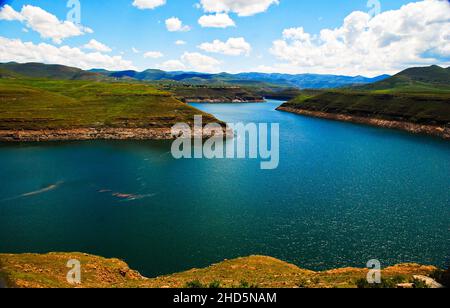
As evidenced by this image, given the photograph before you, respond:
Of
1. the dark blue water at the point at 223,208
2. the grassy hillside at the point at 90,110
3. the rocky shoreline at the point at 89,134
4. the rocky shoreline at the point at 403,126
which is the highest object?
the grassy hillside at the point at 90,110

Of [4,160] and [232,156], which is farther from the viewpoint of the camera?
[232,156]

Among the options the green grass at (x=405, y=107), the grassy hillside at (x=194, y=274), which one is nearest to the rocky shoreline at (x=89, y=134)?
the grassy hillside at (x=194, y=274)

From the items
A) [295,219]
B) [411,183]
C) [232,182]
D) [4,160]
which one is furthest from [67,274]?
[4,160]

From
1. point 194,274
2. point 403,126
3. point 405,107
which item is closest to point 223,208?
point 194,274

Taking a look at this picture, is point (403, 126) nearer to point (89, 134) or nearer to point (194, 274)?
point (89, 134)

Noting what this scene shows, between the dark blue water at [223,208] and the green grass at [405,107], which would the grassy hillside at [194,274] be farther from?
the green grass at [405,107]
